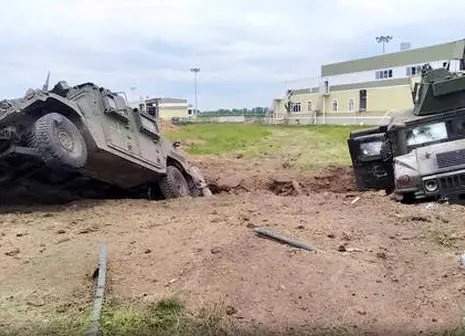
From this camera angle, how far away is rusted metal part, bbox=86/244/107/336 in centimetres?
542

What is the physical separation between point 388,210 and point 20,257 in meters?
4.74

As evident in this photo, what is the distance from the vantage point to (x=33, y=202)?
12.3 meters

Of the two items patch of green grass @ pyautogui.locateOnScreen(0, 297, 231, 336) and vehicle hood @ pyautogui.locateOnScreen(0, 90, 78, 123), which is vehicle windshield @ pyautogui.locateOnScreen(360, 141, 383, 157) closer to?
vehicle hood @ pyautogui.locateOnScreen(0, 90, 78, 123)

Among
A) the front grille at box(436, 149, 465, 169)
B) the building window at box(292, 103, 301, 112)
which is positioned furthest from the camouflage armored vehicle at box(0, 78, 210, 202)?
the building window at box(292, 103, 301, 112)

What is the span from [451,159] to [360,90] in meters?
52.1

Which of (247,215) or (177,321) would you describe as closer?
(177,321)

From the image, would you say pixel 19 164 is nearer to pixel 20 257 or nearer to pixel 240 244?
pixel 20 257

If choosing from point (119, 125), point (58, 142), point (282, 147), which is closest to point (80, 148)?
point (58, 142)

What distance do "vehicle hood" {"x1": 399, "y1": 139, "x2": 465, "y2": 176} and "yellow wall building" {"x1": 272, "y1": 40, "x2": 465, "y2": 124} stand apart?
38691 millimetres

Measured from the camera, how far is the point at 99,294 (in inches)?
243

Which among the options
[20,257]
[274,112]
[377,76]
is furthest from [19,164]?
[274,112]

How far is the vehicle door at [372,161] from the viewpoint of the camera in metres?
11.4

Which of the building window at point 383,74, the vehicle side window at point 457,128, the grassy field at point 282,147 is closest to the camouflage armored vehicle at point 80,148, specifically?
the vehicle side window at point 457,128

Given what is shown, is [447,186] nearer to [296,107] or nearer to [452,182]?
[452,182]
